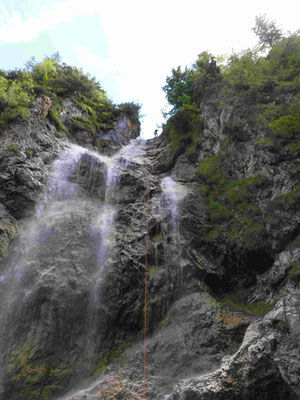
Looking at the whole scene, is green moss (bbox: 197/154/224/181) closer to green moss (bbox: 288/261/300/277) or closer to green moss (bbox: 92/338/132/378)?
green moss (bbox: 288/261/300/277)

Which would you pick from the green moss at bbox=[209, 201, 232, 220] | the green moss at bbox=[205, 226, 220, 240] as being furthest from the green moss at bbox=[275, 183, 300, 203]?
the green moss at bbox=[205, 226, 220, 240]

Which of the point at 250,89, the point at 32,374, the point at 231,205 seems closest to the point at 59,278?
the point at 32,374

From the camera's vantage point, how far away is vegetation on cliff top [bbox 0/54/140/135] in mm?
13742

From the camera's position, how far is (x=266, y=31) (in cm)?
2120

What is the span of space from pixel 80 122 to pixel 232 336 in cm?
1698

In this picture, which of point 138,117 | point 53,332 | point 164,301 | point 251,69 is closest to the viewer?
point 53,332

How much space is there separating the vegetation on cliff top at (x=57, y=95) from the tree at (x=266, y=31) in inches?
509

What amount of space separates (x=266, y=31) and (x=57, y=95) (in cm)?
1826

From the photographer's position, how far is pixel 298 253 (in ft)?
25.2

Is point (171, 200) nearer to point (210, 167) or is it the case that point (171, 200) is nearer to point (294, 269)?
point (210, 167)

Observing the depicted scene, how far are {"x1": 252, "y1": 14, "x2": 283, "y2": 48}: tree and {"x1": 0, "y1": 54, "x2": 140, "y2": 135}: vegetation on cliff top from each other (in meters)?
12.9

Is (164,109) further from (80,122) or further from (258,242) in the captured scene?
(258,242)

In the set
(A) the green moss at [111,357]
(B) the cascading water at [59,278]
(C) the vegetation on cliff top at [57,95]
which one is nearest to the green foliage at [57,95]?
(C) the vegetation on cliff top at [57,95]

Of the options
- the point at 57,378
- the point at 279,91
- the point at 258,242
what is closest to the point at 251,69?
the point at 279,91
